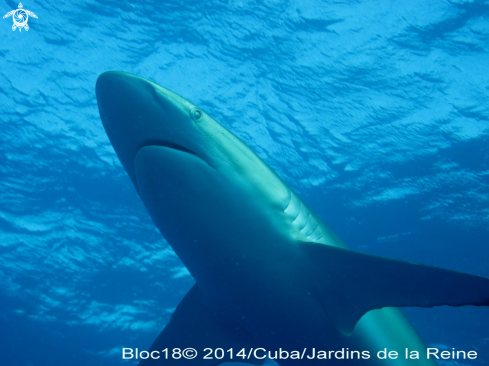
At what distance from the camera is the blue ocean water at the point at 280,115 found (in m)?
9.08

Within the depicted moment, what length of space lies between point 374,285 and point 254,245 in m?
0.93

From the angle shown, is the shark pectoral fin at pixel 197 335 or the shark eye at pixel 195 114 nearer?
the shark eye at pixel 195 114

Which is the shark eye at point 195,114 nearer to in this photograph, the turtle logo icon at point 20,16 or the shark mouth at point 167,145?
the shark mouth at point 167,145

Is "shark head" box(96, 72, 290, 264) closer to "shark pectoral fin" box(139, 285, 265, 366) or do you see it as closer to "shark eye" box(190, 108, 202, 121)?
"shark eye" box(190, 108, 202, 121)

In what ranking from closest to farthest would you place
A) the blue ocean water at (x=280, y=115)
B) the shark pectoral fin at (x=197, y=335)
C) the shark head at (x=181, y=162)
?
the shark head at (x=181, y=162), the shark pectoral fin at (x=197, y=335), the blue ocean water at (x=280, y=115)

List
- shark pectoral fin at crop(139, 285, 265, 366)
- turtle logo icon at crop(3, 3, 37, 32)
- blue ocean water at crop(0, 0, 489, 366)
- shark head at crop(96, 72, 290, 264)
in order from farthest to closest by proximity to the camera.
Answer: blue ocean water at crop(0, 0, 489, 366) → turtle logo icon at crop(3, 3, 37, 32) → shark pectoral fin at crop(139, 285, 265, 366) → shark head at crop(96, 72, 290, 264)

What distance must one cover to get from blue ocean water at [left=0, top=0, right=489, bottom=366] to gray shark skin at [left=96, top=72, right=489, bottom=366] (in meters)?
7.84

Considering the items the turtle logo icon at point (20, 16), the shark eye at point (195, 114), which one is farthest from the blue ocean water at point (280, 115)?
the shark eye at point (195, 114)

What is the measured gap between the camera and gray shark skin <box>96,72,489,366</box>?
85.8 inches

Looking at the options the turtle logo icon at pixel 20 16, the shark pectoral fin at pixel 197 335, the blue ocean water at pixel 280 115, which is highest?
the turtle logo icon at pixel 20 16

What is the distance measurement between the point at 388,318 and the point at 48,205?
14.5 metres

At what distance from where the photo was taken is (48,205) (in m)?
13.9

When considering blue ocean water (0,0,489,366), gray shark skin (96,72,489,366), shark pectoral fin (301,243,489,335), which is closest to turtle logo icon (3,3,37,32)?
blue ocean water (0,0,489,366)

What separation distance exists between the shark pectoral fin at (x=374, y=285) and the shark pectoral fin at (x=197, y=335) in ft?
4.18
